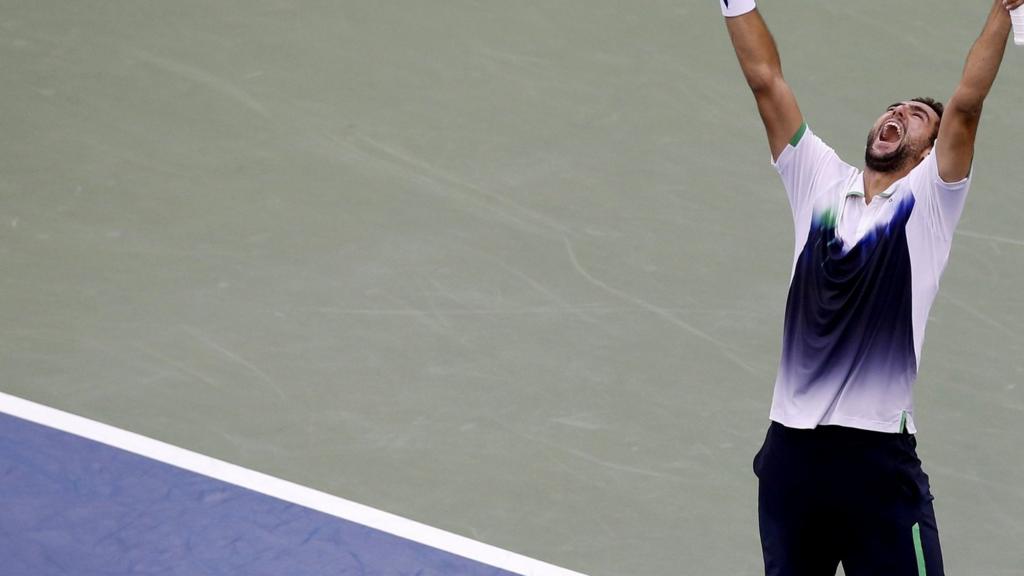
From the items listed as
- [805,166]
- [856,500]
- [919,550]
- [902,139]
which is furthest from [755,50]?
[919,550]

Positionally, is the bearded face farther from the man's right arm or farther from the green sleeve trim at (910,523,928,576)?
the green sleeve trim at (910,523,928,576)

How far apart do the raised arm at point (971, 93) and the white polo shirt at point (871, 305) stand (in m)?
0.11

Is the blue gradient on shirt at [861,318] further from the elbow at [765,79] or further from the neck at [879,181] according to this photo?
the elbow at [765,79]

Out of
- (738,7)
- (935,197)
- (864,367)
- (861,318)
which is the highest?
(738,7)

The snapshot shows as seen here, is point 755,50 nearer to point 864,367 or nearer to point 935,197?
point 935,197

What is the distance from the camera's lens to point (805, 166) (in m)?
5.21

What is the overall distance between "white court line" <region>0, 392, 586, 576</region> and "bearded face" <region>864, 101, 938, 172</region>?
221 centimetres

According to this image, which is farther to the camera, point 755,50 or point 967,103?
point 755,50

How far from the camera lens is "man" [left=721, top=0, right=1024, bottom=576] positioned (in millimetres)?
4922

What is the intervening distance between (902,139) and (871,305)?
529 millimetres

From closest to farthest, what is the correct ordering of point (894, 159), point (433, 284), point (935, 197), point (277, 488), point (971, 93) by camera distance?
1. point (971, 93)
2. point (935, 197)
3. point (894, 159)
4. point (277, 488)
5. point (433, 284)

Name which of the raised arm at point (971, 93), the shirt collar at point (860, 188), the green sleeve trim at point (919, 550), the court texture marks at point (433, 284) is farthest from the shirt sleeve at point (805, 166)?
the court texture marks at point (433, 284)

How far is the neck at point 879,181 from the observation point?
5.06 meters

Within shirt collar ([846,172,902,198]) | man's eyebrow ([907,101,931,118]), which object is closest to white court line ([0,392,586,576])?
shirt collar ([846,172,902,198])
